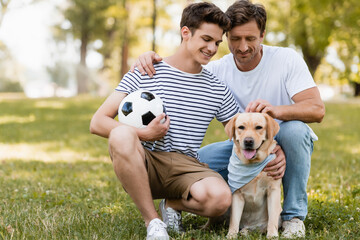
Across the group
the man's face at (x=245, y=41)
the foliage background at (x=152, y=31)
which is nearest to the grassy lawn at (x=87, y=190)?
the man's face at (x=245, y=41)

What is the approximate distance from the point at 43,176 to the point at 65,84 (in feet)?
149

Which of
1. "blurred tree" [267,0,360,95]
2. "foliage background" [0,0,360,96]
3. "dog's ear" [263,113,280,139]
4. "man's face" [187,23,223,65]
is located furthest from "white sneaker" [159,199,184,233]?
"foliage background" [0,0,360,96]

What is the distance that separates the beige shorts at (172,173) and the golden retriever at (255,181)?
280 millimetres

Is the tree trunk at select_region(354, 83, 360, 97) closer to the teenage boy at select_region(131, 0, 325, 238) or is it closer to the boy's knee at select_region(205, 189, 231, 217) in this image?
the teenage boy at select_region(131, 0, 325, 238)

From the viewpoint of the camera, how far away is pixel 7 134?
996cm

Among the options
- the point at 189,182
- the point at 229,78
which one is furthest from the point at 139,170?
the point at 229,78

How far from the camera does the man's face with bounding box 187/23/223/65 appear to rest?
359cm

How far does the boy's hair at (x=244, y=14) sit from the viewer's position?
12.5 feet

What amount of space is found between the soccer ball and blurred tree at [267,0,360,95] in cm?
1040

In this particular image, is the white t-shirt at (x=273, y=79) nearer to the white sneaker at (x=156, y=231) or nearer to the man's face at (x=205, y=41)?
the man's face at (x=205, y=41)

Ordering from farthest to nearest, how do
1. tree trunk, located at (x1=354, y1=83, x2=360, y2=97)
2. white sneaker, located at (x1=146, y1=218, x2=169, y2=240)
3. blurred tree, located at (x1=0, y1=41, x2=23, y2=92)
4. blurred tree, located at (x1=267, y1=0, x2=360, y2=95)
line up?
blurred tree, located at (x1=0, y1=41, x2=23, y2=92)
tree trunk, located at (x1=354, y1=83, x2=360, y2=97)
blurred tree, located at (x1=267, y1=0, x2=360, y2=95)
white sneaker, located at (x1=146, y1=218, x2=169, y2=240)

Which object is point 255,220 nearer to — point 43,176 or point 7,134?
point 43,176

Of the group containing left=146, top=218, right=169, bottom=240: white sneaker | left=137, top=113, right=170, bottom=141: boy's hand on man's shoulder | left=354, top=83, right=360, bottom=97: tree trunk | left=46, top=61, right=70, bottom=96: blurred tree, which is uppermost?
left=137, top=113, right=170, bottom=141: boy's hand on man's shoulder

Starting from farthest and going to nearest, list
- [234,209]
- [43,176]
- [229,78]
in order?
1. [43,176]
2. [229,78]
3. [234,209]
